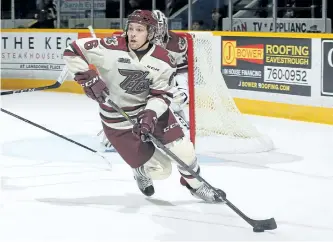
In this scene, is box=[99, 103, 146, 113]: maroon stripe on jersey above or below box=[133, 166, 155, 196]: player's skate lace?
above

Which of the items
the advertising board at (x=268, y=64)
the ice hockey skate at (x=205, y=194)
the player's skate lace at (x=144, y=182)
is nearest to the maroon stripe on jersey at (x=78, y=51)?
the player's skate lace at (x=144, y=182)

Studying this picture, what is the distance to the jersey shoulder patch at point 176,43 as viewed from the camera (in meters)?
5.77

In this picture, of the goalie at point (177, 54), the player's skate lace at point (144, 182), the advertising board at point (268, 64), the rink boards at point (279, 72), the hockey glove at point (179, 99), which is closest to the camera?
the player's skate lace at point (144, 182)

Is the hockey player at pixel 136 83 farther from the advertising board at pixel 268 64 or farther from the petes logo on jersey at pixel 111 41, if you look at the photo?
the advertising board at pixel 268 64

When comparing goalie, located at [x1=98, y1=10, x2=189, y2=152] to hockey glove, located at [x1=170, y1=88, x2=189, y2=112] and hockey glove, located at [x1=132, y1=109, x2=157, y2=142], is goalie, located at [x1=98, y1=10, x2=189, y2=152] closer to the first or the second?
hockey glove, located at [x1=170, y1=88, x2=189, y2=112]

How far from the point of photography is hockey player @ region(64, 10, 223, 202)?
411 centimetres

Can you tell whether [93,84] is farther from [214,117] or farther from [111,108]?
[214,117]

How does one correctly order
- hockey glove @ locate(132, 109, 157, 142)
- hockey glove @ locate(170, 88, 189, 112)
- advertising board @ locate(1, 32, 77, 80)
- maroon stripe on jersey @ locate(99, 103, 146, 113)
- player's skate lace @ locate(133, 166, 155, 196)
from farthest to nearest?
advertising board @ locate(1, 32, 77, 80) → hockey glove @ locate(170, 88, 189, 112) → player's skate lace @ locate(133, 166, 155, 196) → maroon stripe on jersey @ locate(99, 103, 146, 113) → hockey glove @ locate(132, 109, 157, 142)

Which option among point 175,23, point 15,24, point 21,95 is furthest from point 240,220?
point 15,24

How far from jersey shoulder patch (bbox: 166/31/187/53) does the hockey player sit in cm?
148

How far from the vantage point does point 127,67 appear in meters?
4.19

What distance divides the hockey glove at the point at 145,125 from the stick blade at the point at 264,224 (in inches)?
25.1

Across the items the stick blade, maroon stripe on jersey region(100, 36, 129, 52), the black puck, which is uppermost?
maroon stripe on jersey region(100, 36, 129, 52)

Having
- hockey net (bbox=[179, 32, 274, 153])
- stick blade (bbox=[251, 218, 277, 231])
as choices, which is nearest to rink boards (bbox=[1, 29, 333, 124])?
hockey net (bbox=[179, 32, 274, 153])
